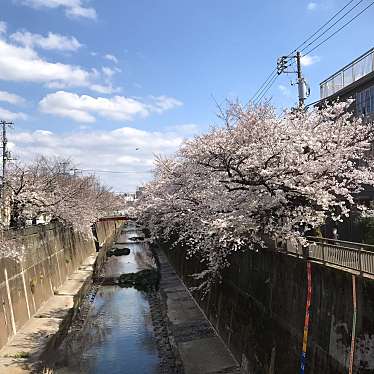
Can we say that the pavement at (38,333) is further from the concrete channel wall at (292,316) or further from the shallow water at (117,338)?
the concrete channel wall at (292,316)

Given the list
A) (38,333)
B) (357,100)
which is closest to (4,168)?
(38,333)

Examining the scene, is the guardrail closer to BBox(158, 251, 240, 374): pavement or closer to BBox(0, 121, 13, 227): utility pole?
BBox(158, 251, 240, 374): pavement

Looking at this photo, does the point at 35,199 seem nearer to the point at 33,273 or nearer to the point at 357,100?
the point at 33,273

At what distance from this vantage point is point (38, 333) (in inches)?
931

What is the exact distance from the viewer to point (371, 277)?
979cm

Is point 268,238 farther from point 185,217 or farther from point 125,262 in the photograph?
point 125,262

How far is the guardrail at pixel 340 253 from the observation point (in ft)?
33.4

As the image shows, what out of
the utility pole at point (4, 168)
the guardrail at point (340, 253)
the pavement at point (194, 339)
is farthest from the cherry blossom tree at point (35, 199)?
the guardrail at point (340, 253)

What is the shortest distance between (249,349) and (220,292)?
6.15 m

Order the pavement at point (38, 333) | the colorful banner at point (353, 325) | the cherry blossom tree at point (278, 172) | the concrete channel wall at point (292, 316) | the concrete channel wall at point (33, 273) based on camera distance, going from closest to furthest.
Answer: the colorful banner at point (353, 325), the concrete channel wall at point (292, 316), the cherry blossom tree at point (278, 172), the pavement at point (38, 333), the concrete channel wall at point (33, 273)

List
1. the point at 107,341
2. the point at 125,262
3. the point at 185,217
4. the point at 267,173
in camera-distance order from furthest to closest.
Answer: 1. the point at 125,262
2. the point at 107,341
3. the point at 185,217
4. the point at 267,173

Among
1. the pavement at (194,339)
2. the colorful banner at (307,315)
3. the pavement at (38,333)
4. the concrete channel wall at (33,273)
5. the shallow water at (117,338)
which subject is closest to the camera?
the colorful banner at (307,315)

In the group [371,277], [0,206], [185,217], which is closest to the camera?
[371,277]

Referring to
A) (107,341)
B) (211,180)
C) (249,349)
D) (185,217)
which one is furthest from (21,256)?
(249,349)
